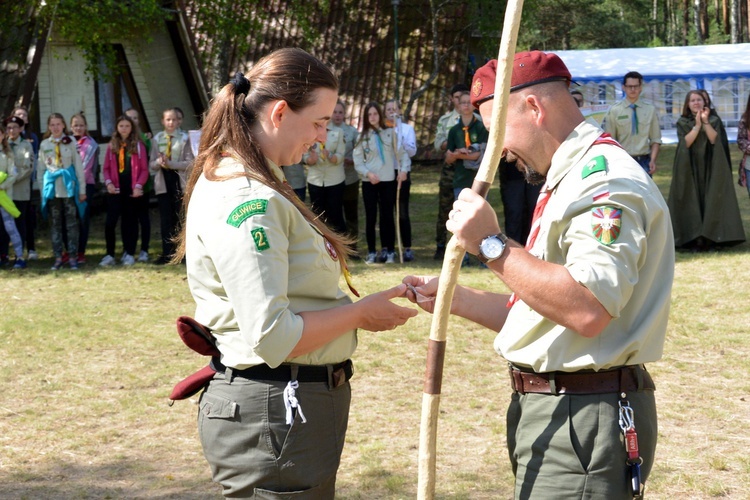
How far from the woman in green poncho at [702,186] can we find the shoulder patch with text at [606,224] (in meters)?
9.41

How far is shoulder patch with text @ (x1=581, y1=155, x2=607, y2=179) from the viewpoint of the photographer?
239 cm

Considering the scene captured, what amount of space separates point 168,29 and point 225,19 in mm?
1274

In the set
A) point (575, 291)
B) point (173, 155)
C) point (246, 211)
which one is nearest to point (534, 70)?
point (575, 291)

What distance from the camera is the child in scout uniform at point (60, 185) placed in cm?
1127

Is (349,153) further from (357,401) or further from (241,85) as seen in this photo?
(241,85)

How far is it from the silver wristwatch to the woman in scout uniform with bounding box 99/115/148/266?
9.77 meters

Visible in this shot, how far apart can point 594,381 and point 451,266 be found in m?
0.50

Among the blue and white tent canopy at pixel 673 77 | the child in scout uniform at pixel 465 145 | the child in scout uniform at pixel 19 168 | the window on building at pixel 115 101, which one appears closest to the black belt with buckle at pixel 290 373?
the child in scout uniform at pixel 465 145

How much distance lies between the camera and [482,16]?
68.8 ft

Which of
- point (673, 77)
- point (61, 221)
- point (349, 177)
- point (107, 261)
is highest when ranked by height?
point (673, 77)

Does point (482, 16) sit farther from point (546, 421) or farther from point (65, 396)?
point (546, 421)

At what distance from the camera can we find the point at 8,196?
1121 centimetres

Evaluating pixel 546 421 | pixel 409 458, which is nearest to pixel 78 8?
pixel 409 458

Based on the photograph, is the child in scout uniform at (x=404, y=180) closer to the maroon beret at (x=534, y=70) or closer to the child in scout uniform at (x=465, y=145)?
the child in scout uniform at (x=465, y=145)
